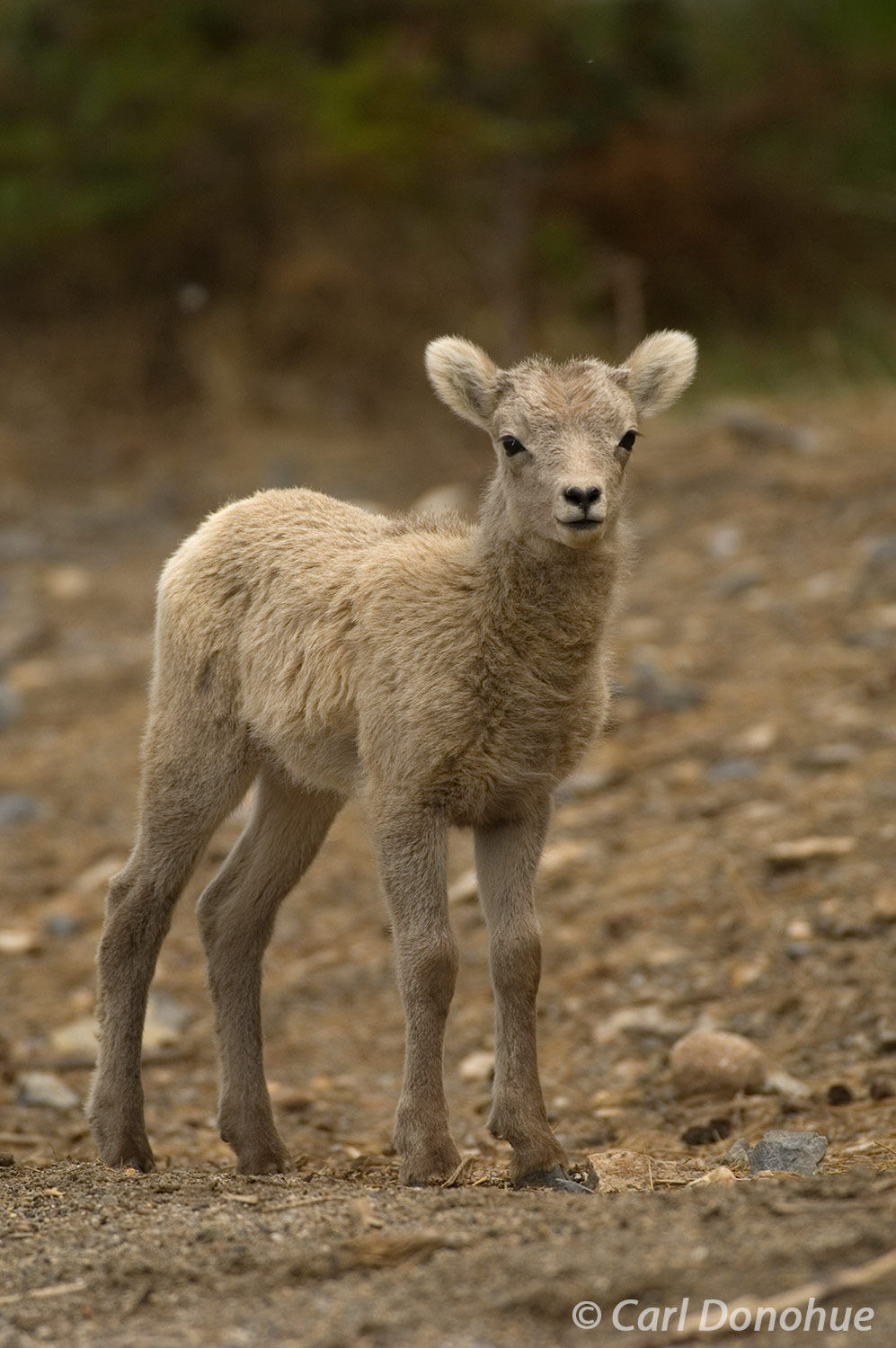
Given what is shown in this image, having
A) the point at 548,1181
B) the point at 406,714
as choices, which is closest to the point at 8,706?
the point at 406,714

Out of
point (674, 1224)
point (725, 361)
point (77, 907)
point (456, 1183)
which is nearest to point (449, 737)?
point (456, 1183)

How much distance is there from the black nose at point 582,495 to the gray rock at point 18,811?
690cm

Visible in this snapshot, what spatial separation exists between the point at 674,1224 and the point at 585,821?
18.9ft

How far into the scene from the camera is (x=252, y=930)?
6.77 m

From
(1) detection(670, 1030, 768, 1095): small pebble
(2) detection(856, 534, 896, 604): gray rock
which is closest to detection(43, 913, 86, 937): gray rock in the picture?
(1) detection(670, 1030, 768, 1095): small pebble

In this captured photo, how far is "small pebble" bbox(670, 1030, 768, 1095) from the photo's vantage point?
23.4ft

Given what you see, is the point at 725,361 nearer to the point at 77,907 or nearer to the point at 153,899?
the point at 77,907

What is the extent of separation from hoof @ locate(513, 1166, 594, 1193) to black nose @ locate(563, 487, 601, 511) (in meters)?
2.10

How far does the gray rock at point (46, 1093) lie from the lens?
25.2ft

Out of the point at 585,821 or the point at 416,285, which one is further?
the point at 416,285

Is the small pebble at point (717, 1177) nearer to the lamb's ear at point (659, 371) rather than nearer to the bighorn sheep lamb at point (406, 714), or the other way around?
the bighorn sheep lamb at point (406, 714)

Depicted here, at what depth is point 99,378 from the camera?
2005 centimetres

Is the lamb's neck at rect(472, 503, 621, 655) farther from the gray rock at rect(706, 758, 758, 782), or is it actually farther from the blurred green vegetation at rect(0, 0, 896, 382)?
the blurred green vegetation at rect(0, 0, 896, 382)

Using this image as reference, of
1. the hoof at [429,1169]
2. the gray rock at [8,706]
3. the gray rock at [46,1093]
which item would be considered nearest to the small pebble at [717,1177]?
the hoof at [429,1169]
